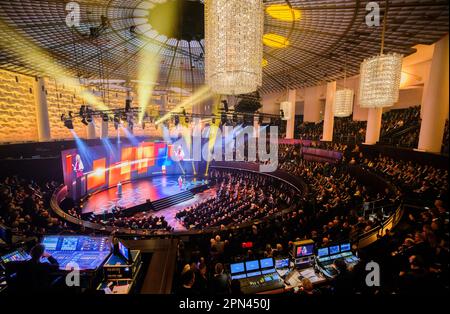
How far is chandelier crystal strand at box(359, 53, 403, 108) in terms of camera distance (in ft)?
13.9

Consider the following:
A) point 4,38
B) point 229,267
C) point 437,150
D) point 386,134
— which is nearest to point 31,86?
point 4,38

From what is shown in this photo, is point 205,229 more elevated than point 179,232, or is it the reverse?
point 179,232

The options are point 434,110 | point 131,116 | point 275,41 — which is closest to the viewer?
point 434,110

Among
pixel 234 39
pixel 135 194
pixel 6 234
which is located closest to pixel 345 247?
pixel 234 39

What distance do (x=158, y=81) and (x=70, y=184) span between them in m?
8.77

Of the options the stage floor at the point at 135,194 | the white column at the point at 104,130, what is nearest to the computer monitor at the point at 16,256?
the stage floor at the point at 135,194

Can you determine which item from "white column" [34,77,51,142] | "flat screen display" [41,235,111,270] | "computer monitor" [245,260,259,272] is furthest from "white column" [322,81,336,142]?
"white column" [34,77,51,142]

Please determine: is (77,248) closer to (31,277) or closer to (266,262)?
(31,277)

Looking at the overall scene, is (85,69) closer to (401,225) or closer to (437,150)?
(401,225)

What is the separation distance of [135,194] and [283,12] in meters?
13.6

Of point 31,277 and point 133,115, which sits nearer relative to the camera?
point 31,277

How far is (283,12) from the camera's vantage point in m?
6.60
